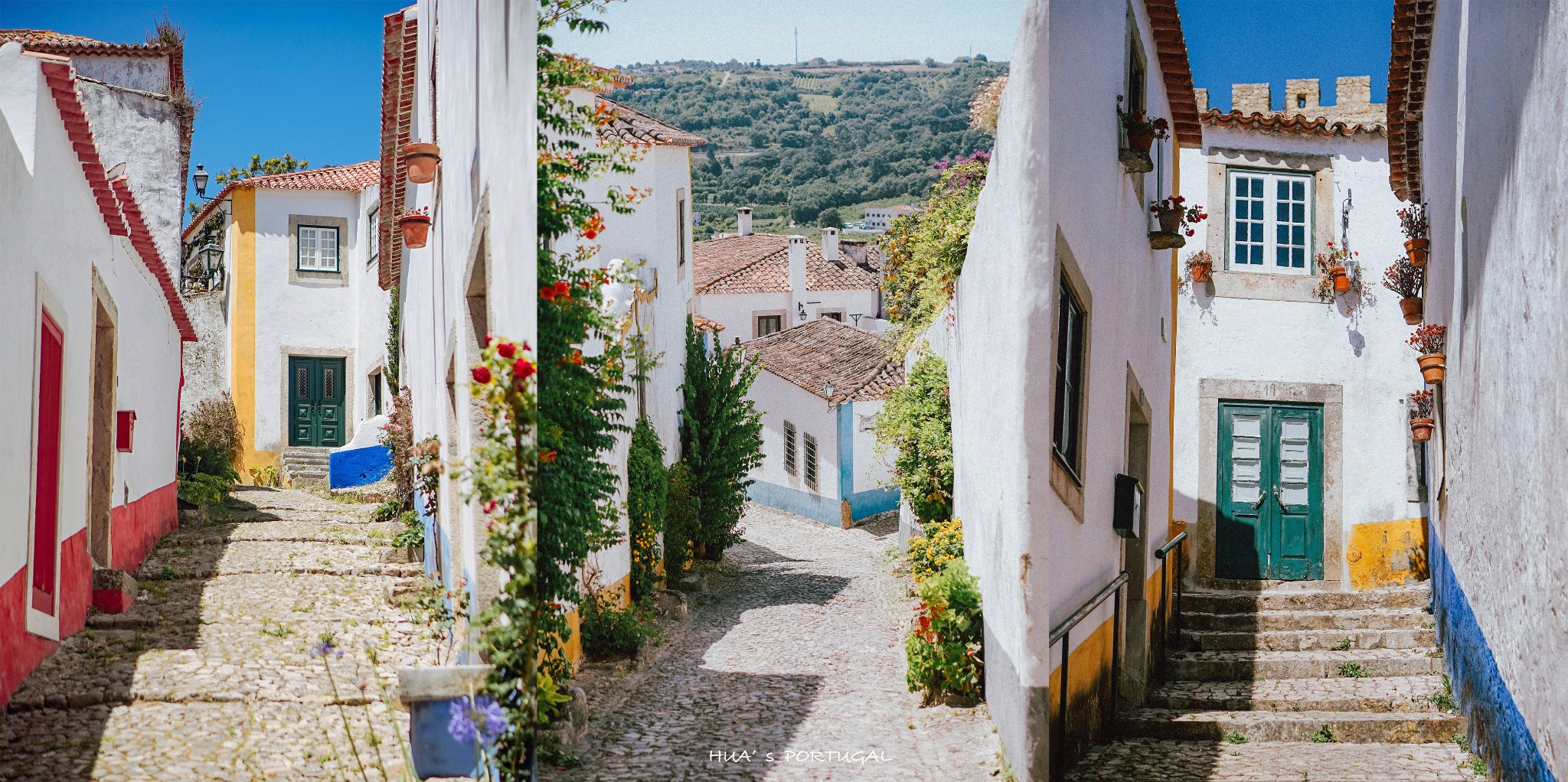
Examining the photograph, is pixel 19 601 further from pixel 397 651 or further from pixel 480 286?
pixel 480 286

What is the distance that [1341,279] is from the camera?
12664 mm

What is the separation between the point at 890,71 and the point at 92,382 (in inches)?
4252

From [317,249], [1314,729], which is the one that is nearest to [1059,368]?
[1314,729]

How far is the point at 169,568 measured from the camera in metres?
12.0

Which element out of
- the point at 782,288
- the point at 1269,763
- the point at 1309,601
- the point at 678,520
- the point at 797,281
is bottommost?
the point at 1269,763

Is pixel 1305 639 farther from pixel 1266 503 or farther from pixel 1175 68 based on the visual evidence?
pixel 1175 68

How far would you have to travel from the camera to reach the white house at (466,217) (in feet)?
22.4

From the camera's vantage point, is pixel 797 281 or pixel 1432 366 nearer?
pixel 1432 366

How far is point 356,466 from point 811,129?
7706cm

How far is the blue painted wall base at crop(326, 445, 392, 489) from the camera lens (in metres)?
20.8

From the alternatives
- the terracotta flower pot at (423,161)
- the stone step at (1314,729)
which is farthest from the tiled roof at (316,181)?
the stone step at (1314,729)

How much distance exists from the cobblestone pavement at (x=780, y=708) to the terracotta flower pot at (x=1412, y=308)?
5.51 metres

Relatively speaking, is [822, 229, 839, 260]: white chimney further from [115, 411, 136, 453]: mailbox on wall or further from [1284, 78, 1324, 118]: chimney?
[115, 411, 136, 453]: mailbox on wall

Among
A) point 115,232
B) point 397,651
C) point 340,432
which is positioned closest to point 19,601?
point 397,651
